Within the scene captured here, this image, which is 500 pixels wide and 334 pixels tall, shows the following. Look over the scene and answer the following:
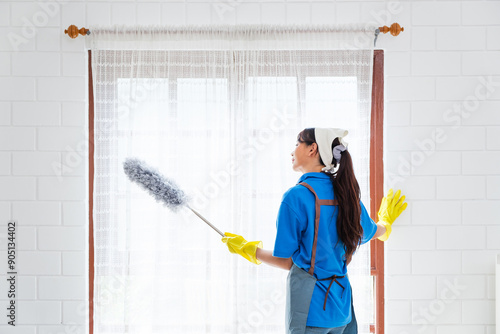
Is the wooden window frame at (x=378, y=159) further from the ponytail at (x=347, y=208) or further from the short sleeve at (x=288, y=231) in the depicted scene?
the short sleeve at (x=288, y=231)

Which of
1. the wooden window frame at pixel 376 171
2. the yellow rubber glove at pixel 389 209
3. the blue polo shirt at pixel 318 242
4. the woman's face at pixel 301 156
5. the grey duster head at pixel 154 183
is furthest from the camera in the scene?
the wooden window frame at pixel 376 171

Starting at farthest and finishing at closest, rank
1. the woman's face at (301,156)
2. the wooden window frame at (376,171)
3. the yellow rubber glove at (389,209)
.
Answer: the wooden window frame at (376,171), the yellow rubber glove at (389,209), the woman's face at (301,156)

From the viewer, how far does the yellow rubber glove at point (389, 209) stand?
1.88 metres

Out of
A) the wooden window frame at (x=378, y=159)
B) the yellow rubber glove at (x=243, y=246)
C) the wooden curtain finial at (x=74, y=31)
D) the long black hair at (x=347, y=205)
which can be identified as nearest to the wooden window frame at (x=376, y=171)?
the wooden window frame at (x=378, y=159)

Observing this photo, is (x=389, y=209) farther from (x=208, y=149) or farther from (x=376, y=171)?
(x=208, y=149)

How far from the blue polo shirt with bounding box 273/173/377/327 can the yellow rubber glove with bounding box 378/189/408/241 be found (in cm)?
49

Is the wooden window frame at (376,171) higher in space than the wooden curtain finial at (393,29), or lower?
lower

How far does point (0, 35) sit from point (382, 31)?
1.77 metres

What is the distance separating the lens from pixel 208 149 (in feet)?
6.38

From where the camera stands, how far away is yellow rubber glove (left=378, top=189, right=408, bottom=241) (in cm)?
188

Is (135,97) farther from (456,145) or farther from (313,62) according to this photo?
(456,145)

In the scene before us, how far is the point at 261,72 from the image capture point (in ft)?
6.35

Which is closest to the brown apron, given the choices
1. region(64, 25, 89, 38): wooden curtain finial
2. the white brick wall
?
the white brick wall

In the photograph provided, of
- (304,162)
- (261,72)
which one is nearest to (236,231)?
(304,162)
